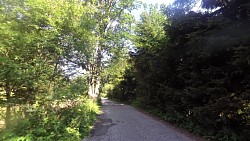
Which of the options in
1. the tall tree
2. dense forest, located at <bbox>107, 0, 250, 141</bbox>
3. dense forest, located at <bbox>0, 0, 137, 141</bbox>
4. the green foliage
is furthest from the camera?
the tall tree

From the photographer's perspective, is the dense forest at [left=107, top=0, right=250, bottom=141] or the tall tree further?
the tall tree

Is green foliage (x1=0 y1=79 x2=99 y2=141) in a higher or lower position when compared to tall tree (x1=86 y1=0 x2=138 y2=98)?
lower

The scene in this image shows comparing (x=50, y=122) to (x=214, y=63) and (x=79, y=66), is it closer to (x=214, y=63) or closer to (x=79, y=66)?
(x=214, y=63)

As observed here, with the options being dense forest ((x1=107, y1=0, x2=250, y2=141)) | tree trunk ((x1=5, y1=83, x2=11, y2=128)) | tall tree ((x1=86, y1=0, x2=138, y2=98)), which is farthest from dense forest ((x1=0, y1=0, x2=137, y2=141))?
tall tree ((x1=86, y1=0, x2=138, y2=98))

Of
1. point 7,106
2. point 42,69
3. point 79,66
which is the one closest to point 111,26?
point 79,66

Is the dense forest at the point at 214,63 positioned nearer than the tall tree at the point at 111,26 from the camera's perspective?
Yes

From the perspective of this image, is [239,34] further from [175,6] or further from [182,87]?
[182,87]

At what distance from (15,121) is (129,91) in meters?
24.2

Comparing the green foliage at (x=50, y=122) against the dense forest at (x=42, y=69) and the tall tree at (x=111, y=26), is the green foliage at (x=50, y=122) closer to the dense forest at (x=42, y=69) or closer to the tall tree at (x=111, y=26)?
the dense forest at (x=42, y=69)

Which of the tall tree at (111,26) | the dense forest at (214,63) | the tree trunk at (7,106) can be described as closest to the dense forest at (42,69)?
the tree trunk at (7,106)

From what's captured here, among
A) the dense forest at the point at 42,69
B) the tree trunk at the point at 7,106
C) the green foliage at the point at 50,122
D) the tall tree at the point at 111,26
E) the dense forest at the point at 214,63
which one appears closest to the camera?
the green foliage at the point at 50,122

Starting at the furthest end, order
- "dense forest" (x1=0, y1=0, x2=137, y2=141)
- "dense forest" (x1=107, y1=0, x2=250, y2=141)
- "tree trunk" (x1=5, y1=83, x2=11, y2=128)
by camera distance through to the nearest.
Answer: "tree trunk" (x1=5, y1=83, x2=11, y2=128) < "dense forest" (x1=0, y1=0, x2=137, y2=141) < "dense forest" (x1=107, y1=0, x2=250, y2=141)

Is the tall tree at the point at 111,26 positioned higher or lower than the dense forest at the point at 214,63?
higher

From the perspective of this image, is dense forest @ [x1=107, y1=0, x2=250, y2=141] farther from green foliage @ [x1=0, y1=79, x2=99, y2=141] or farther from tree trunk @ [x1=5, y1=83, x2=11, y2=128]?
tree trunk @ [x1=5, y1=83, x2=11, y2=128]
